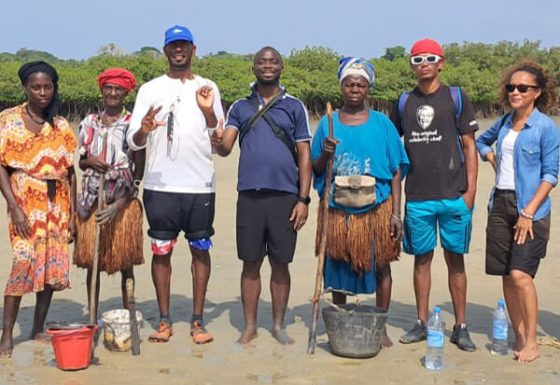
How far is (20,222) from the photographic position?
5.77 metres

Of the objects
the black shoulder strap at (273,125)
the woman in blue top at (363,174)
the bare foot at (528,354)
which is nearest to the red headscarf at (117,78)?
the black shoulder strap at (273,125)

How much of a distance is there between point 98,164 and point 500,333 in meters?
3.10

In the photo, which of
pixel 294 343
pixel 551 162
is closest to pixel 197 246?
pixel 294 343

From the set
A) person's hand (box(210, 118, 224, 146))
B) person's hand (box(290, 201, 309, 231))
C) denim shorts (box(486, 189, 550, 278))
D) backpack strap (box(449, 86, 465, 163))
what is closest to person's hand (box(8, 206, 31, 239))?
person's hand (box(210, 118, 224, 146))

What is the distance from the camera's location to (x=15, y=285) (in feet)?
19.2

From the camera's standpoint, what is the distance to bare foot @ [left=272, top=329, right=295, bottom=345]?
247 inches

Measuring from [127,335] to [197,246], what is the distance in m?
0.81

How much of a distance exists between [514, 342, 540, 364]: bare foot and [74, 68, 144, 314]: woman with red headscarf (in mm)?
2843

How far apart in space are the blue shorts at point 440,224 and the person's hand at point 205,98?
1.62 metres

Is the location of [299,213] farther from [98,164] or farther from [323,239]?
[98,164]

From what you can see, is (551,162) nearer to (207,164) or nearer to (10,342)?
(207,164)

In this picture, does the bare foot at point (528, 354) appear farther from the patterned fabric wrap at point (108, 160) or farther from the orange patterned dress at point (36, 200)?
the orange patterned dress at point (36, 200)

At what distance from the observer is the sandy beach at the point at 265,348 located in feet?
18.2

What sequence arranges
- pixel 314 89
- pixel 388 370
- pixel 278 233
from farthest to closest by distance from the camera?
1. pixel 314 89
2. pixel 278 233
3. pixel 388 370
